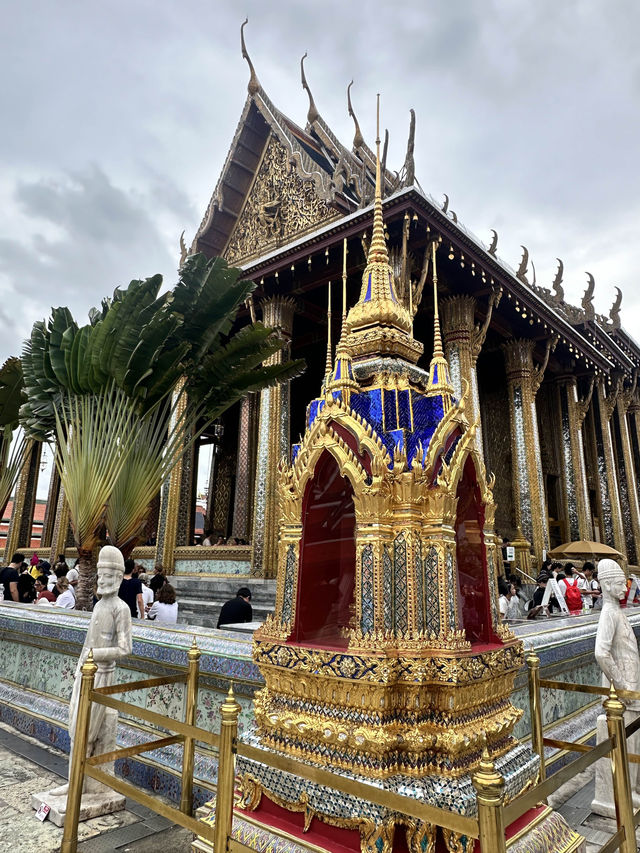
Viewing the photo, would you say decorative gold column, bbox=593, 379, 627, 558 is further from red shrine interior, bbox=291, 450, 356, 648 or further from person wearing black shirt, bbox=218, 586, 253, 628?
red shrine interior, bbox=291, 450, 356, 648

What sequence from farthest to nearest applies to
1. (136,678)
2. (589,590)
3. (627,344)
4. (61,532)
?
(627,344) < (61,532) < (589,590) < (136,678)

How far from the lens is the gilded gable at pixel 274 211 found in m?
11.5

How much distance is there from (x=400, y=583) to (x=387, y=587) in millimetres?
52

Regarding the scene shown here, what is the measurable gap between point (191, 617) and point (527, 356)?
382 inches

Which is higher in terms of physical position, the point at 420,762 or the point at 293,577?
the point at 293,577

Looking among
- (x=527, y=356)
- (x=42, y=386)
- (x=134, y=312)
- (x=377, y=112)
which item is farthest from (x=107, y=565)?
(x=527, y=356)

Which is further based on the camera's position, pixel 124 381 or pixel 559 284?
pixel 559 284

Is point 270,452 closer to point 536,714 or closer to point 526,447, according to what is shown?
point 526,447

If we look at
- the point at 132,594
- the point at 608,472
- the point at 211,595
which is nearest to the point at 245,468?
the point at 211,595

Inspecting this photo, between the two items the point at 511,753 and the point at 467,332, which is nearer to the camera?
the point at 511,753

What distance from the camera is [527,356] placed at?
13430mm

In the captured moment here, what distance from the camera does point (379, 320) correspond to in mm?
2766

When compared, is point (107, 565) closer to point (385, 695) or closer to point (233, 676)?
point (233, 676)

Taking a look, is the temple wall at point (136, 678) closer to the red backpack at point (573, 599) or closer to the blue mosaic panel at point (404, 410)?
the blue mosaic panel at point (404, 410)
